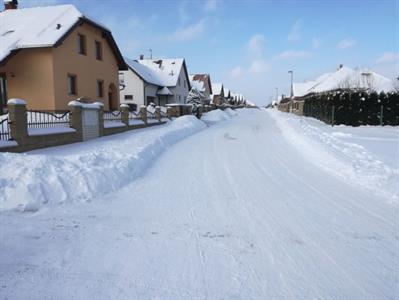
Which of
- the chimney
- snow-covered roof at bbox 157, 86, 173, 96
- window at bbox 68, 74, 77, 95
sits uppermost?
the chimney

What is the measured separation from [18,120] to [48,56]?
1037 centimetres

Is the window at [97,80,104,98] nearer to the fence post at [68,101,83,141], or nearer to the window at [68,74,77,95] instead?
the window at [68,74,77,95]

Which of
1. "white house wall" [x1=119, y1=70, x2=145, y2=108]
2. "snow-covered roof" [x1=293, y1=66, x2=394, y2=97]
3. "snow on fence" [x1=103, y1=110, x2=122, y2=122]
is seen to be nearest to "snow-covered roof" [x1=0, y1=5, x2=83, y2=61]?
"snow on fence" [x1=103, y1=110, x2=122, y2=122]

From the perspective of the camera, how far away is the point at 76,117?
13.6 meters

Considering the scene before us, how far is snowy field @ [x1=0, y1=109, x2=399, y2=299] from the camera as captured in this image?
3561mm

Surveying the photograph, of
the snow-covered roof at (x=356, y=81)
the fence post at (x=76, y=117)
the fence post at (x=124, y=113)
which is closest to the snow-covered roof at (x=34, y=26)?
the fence post at (x=124, y=113)

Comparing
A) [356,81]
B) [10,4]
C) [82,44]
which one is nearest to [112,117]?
[82,44]

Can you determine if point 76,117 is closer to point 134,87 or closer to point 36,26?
point 36,26

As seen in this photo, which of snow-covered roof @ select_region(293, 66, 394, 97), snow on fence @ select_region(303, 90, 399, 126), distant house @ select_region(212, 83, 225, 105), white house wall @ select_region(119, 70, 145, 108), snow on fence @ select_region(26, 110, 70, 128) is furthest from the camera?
distant house @ select_region(212, 83, 225, 105)

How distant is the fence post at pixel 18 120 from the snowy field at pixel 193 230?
3349 millimetres

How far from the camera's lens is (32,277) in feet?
12.1

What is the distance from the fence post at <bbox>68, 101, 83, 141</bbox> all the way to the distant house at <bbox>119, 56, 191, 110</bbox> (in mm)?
22046

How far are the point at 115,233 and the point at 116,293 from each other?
1.55m

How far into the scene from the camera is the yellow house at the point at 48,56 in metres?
19.1
